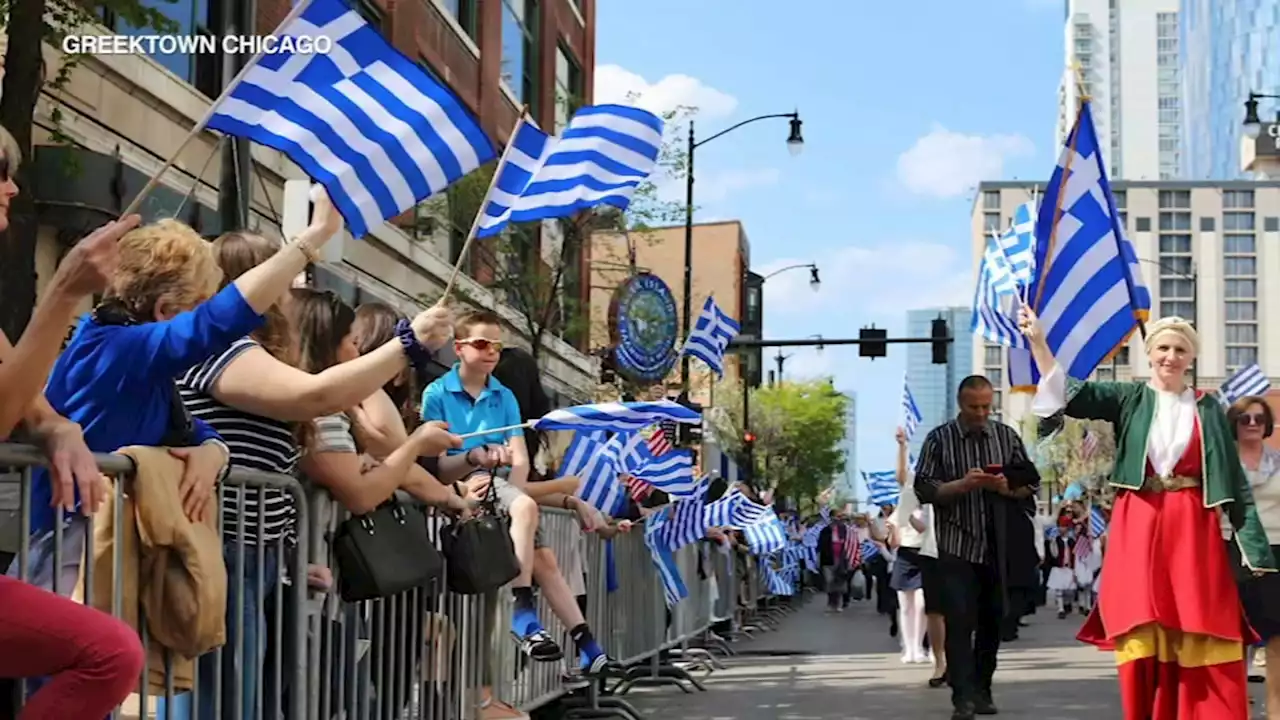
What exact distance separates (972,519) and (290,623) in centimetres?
591

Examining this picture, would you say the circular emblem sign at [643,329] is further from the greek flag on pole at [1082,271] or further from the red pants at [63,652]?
the red pants at [63,652]

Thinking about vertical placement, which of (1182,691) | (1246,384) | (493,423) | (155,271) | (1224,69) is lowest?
(1182,691)

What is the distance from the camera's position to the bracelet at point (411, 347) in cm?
499

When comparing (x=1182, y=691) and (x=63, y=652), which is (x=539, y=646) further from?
(x=63, y=652)

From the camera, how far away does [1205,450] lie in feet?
25.0

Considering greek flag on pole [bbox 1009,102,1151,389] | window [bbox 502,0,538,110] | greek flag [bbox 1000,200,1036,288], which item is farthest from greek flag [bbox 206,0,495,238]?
window [bbox 502,0,538,110]

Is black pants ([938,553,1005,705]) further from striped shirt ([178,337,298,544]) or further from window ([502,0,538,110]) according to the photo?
window ([502,0,538,110])

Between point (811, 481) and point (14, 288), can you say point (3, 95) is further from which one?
point (811, 481)

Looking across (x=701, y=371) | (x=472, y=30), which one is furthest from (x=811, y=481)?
(x=472, y=30)

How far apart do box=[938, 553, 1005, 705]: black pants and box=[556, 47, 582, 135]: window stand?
88.9 feet

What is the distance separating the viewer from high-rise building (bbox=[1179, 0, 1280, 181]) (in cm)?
15350

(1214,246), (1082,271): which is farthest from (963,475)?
(1214,246)

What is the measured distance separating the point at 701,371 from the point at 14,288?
143 feet

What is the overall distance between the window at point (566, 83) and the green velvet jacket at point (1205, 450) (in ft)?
95.6
